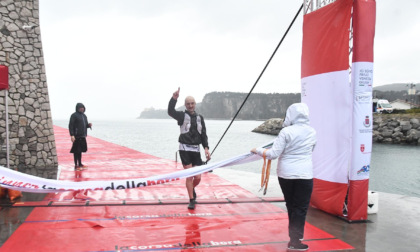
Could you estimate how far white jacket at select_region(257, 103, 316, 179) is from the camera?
4.21m

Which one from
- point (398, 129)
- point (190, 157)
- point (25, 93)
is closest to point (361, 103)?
point (190, 157)

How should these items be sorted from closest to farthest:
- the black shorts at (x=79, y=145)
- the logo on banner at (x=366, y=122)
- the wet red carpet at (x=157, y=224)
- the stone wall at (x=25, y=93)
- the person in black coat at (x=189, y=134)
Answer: the wet red carpet at (x=157, y=224), the logo on banner at (x=366, y=122), the person in black coat at (x=189, y=134), the black shorts at (x=79, y=145), the stone wall at (x=25, y=93)

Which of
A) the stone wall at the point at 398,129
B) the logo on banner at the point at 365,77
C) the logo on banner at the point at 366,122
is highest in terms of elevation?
the logo on banner at the point at 365,77

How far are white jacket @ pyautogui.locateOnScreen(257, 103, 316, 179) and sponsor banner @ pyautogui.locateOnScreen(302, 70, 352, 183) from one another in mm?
1659

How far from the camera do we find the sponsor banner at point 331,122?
5.64m

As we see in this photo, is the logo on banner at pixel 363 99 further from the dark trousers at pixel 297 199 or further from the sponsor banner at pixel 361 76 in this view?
the dark trousers at pixel 297 199

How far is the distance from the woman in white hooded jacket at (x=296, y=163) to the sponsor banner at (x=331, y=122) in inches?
65.3

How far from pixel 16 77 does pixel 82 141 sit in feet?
10.2

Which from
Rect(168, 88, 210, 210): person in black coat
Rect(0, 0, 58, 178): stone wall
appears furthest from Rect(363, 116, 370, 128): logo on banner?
Rect(0, 0, 58, 178): stone wall

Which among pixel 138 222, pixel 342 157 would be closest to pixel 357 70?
pixel 342 157

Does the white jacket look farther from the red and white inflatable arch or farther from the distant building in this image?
the distant building

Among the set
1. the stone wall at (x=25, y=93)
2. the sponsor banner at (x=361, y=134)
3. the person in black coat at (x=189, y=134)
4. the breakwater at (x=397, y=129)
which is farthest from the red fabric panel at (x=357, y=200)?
the breakwater at (x=397, y=129)

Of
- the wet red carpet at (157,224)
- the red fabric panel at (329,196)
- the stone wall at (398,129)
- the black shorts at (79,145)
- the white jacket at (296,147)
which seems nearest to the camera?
the white jacket at (296,147)

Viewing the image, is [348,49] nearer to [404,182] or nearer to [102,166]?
[102,166]
